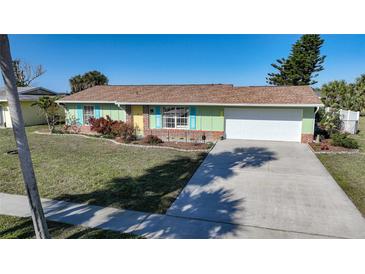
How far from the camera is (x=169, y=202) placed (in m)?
6.18

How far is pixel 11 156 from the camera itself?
1062 centimetres

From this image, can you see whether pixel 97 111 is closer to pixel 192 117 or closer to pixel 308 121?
pixel 192 117

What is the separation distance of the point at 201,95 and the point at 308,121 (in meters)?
6.51

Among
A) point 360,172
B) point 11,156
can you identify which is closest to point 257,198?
point 360,172

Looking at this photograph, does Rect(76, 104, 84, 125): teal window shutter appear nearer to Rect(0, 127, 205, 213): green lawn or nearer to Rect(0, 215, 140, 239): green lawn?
Rect(0, 127, 205, 213): green lawn

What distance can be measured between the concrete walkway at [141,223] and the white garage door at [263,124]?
400 inches

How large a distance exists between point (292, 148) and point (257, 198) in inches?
272

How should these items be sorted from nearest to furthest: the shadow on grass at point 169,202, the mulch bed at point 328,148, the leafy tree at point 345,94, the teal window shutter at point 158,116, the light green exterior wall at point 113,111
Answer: the shadow on grass at point 169,202 → the mulch bed at point 328,148 → the teal window shutter at point 158,116 → the light green exterior wall at point 113,111 → the leafy tree at point 345,94

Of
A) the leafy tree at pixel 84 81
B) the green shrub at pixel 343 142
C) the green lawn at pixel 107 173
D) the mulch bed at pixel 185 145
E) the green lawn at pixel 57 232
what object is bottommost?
the green lawn at pixel 57 232

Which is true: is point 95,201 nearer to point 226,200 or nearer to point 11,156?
point 226,200

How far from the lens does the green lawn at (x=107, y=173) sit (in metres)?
6.44

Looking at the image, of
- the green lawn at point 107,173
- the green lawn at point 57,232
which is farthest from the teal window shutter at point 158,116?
the green lawn at point 57,232

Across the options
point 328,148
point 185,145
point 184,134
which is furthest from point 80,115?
point 328,148

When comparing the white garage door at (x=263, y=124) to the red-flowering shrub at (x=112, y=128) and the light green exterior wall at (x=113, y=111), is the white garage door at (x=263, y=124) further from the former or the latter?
the light green exterior wall at (x=113, y=111)
